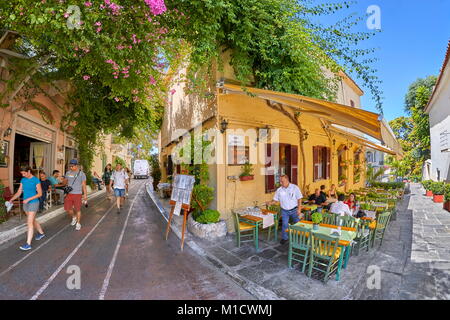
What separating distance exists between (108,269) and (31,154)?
10.9m

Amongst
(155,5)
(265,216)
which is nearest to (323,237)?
(265,216)

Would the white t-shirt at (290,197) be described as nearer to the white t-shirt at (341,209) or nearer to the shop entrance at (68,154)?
the white t-shirt at (341,209)

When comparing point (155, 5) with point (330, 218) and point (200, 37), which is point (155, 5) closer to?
point (200, 37)

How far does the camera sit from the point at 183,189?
5.41 meters

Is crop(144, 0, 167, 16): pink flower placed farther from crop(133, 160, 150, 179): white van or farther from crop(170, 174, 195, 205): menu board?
crop(133, 160, 150, 179): white van

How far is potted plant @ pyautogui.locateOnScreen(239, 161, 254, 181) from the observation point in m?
6.59

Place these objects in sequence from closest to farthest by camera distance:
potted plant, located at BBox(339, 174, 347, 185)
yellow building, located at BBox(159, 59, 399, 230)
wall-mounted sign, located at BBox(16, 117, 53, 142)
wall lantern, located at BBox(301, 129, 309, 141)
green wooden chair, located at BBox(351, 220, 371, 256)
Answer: green wooden chair, located at BBox(351, 220, 371, 256), yellow building, located at BBox(159, 59, 399, 230), wall-mounted sign, located at BBox(16, 117, 53, 142), wall lantern, located at BBox(301, 129, 309, 141), potted plant, located at BBox(339, 174, 347, 185)

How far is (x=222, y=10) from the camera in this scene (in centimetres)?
509

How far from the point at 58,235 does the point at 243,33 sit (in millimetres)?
7137

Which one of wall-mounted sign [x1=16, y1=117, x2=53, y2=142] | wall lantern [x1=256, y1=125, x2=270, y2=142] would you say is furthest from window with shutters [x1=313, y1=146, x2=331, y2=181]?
wall-mounted sign [x1=16, y1=117, x2=53, y2=142]

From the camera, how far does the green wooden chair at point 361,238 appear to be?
177 inches

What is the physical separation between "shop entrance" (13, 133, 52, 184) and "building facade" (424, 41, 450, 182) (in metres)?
17.7
